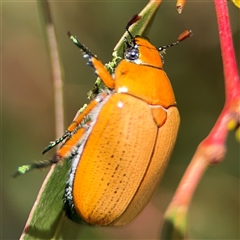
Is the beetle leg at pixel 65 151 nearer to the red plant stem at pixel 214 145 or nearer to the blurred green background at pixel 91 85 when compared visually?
the red plant stem at pixel 214 145

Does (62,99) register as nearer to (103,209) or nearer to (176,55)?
(103,209)

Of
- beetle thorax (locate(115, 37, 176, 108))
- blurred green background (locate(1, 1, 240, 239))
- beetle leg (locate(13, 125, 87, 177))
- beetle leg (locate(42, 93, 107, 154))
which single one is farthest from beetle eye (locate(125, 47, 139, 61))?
blurred green background (locate(1, 1, 240, 239))

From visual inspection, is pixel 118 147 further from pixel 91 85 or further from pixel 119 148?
pixel 91 85

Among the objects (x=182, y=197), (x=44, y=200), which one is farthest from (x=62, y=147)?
(x=182, y=197)

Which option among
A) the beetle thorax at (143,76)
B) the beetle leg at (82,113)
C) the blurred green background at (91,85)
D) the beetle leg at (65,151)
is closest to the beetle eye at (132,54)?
the beetle thorax at (143,76)

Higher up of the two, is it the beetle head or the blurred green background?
the beetle head

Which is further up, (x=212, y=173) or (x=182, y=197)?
(x=182, y=197)

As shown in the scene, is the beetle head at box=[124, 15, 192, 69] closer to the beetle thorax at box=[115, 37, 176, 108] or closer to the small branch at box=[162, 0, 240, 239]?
the beetle thorax at box=[115, 37, 176, 108]
